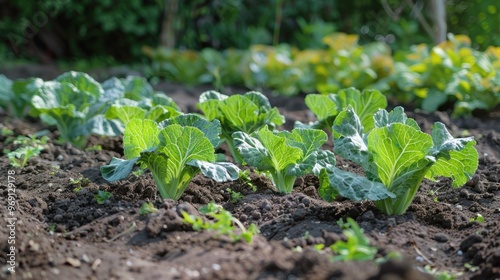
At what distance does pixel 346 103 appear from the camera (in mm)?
3945

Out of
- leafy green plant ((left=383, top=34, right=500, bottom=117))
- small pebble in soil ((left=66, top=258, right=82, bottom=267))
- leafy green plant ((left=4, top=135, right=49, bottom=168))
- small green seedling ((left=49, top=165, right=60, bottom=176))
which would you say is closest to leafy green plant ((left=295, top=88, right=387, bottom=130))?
small green seedling ((left=49, top=165, right=60, bottom=176))

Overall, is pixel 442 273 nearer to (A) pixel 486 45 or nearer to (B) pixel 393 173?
(B) pixel 393 173

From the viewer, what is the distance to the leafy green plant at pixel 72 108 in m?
4.22

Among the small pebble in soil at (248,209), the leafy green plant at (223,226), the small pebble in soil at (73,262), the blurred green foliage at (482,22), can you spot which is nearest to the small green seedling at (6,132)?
the small pebble in soil at (248,209)

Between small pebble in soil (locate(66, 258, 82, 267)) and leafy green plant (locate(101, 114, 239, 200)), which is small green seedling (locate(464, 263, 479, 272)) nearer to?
leafy green plant (locate(101, 114, 239, 200))

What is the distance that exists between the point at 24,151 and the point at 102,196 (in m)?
0.94

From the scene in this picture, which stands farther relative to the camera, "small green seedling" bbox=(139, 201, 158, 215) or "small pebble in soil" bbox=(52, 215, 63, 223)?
"small pebble in soil" bbox=(52, 215, 63, 223)

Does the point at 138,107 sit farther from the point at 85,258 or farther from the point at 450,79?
the point at 450,79

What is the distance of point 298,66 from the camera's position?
6.65 m

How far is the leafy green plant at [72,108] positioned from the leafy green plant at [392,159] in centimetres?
162

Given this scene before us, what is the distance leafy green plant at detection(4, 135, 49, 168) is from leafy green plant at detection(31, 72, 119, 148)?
0.16 metres

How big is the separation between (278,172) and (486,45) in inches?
207

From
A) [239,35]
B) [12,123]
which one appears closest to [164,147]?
[12,123]

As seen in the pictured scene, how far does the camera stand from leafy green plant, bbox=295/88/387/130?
3844 millimetres
